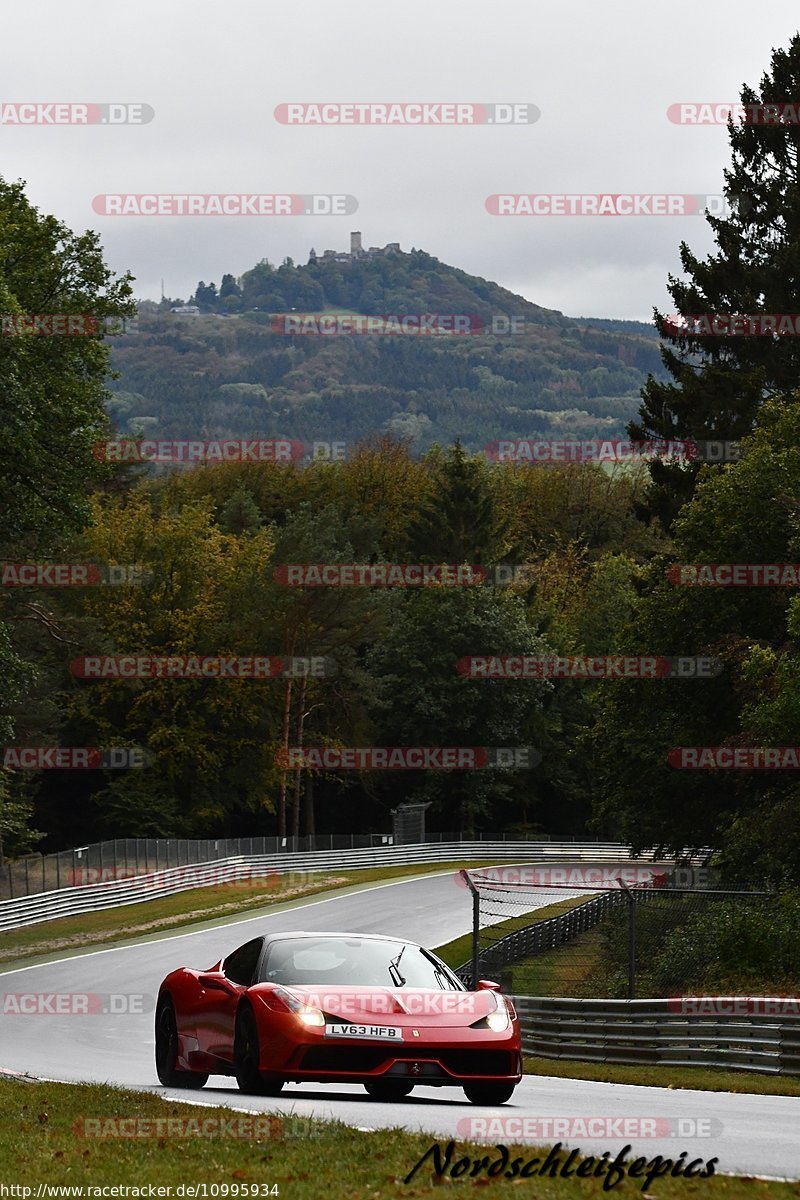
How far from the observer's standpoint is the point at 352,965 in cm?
1272

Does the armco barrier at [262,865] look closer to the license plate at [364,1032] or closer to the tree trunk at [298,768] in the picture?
the tree trunk at [298,768]

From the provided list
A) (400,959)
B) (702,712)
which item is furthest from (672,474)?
(400,959)

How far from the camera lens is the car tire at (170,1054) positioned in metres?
A: 14.0

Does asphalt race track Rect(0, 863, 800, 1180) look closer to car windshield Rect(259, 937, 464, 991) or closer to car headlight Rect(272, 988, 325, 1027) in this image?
car headlight Rect(272, 988, 325, 1027)

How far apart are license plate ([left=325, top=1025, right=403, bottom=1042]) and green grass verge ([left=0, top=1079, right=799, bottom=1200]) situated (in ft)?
1.82

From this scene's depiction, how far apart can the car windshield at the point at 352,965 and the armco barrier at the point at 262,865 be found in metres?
37.0

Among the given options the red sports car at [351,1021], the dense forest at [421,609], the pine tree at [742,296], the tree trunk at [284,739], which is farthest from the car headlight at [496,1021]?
the tree trunk at [284,739]

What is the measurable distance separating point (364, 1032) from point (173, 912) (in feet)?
141

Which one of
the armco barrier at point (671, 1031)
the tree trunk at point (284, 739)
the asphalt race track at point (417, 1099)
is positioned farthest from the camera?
the tree trunk at point (284, 739)

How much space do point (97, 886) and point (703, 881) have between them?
2038cm

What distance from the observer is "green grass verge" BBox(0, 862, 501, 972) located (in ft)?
150

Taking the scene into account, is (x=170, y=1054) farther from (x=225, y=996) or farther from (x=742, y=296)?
(x=742, y=296)

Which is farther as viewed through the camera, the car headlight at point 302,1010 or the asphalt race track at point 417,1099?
the car headlight at point 302,1010

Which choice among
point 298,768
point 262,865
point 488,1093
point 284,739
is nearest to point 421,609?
point 284,739
